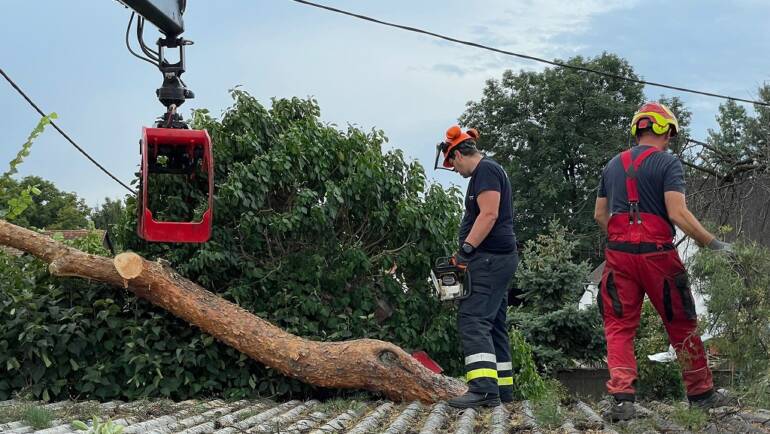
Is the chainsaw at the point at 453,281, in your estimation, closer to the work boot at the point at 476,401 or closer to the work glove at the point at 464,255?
the work glove at the point at 464,255

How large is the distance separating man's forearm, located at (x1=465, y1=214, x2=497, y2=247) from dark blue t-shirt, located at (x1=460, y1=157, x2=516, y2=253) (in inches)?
7.4

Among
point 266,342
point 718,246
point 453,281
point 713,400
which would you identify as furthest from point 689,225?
point 266,342

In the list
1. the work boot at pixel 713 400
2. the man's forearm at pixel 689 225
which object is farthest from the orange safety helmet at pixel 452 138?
the work boot at pixel 713 400

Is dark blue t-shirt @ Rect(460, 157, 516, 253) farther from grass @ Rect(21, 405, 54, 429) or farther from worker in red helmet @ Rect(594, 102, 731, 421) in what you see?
grass @ Rect(21, 405, 54, 429)

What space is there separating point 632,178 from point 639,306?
84cm

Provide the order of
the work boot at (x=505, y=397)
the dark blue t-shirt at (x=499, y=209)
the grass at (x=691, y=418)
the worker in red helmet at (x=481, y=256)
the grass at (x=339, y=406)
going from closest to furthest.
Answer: the grass at (x=691, y=418) < the worker in red helmet at (x=481, y=256) < the dark blue t-shirt at (x=499, y=209) < the grass at (x=339, y=406) < the work boot at (x=505, y=397)

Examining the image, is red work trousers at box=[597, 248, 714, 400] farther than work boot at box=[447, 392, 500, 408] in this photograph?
No

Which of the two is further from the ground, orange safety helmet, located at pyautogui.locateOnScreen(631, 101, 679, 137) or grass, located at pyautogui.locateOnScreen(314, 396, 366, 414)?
orange safety helmet, located at pyautogui.locateOnScreen(631, 101, 679, 137)

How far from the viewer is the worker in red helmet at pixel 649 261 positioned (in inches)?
231

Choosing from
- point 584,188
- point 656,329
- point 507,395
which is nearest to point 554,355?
point 656,329

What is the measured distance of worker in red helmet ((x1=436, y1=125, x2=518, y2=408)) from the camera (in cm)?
689

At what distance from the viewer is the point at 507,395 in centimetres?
761

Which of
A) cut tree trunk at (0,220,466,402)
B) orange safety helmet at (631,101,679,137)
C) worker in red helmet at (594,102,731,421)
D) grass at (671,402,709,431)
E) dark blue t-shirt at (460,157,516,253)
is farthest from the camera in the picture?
cut tree trunk at (0,220,466,402)

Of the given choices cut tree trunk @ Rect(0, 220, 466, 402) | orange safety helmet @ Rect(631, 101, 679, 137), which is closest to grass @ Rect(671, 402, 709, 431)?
orange safety helmet @ Rect(631, 101, 679, 137)
